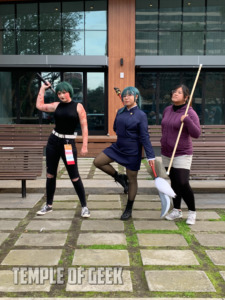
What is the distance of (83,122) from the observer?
4.49 metres

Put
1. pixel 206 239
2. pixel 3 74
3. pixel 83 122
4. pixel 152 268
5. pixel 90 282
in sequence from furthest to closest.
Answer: pixel 3 74 < pixel 83 122 < pixel 206 239 < pixel 152 268 < pixel 90 282

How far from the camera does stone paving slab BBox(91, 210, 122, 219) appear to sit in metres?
4.55

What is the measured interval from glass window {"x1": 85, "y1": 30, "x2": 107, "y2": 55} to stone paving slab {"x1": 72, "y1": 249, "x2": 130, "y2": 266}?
11378 millimetres

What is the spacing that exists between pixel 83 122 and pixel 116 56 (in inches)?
370

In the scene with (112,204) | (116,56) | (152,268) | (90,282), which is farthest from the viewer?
(116,56)

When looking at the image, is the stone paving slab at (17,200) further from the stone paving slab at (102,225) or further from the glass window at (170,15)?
the glass window at (170,15)

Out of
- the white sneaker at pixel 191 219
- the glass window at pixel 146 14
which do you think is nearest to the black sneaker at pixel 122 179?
the white sneaker at pixel 191 219

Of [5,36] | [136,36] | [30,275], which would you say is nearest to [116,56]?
[136,36]

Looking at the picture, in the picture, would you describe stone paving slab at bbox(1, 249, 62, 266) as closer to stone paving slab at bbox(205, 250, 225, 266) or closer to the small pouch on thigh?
the small pouch on thigh

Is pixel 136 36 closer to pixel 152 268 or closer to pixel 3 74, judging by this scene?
pixel 3 74

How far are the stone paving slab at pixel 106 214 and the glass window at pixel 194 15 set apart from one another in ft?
37.3

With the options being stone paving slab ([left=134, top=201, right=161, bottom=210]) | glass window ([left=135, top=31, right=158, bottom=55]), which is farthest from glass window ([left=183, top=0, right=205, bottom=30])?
stone paving slab ([left=134, top=201, right=161, bottom=210])

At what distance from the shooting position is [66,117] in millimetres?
4344

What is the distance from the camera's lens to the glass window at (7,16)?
13930mm
